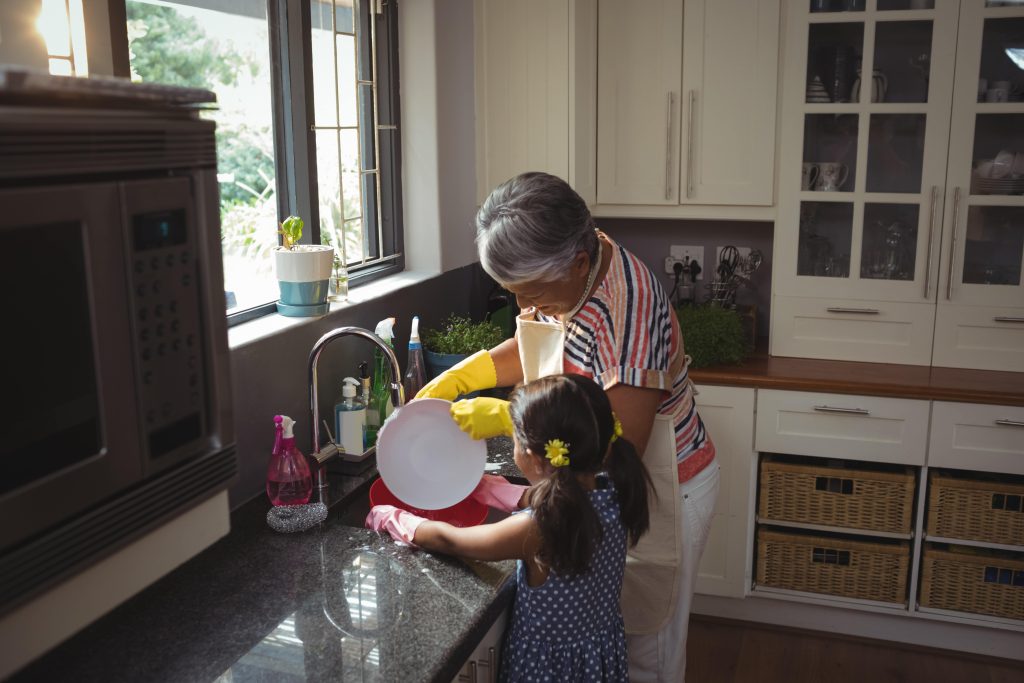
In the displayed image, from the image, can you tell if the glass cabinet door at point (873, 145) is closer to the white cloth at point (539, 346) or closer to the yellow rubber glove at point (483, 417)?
the white cloth at point (539, 346)

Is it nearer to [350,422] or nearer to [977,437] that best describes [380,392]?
[350,422]

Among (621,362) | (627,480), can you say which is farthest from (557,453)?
(621,362)

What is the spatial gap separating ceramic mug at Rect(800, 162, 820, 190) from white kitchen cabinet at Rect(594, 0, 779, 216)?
0.32ft

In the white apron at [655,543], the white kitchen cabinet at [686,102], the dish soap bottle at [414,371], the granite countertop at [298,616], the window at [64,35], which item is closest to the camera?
the granite countertop at [298,616]

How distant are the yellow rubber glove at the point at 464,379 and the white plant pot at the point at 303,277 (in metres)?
0.29

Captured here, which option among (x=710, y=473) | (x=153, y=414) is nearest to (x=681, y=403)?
(x=710, y=473)

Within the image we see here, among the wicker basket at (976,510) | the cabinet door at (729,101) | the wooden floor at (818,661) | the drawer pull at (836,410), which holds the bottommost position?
the wooden floor at (818,661)

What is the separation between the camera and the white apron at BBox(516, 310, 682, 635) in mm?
1899

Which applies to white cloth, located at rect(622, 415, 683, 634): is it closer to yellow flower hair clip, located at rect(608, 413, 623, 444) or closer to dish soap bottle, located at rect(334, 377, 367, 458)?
yellow flower hair clip, located at rect(608, 413, 623, 444)

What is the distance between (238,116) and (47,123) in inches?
56.0

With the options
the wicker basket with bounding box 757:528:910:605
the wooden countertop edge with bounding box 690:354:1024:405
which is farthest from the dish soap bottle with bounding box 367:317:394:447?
the wicker basket with bounding box 757:528:910:605

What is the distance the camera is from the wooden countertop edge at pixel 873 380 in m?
2.63

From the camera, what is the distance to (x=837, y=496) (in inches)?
110

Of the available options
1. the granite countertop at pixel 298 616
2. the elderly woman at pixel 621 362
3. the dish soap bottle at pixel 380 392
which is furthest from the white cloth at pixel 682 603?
the dish soap bottle at pixel 380 392
